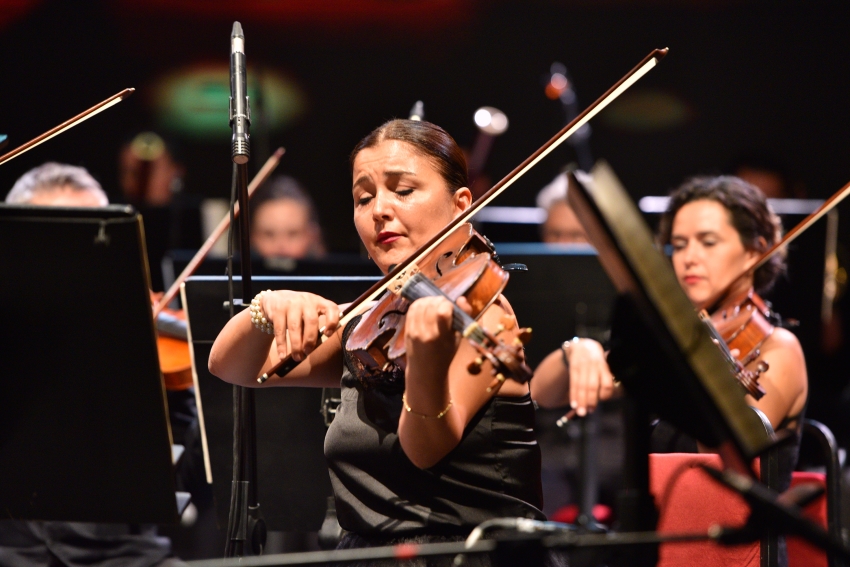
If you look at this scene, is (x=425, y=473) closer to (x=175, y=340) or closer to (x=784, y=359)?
(x=784, y=359)

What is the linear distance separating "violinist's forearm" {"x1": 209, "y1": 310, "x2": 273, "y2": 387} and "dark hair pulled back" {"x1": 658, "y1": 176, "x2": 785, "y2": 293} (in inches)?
55.3

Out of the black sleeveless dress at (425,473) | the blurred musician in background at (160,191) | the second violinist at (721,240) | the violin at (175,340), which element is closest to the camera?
the black sleeveless dress at (425,473)

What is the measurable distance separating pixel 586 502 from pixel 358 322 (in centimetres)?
185

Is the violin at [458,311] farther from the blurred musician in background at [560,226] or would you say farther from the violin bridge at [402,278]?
the blurred musician in background at [560,226]

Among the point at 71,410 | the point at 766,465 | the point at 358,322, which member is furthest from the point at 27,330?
the point at 766,465

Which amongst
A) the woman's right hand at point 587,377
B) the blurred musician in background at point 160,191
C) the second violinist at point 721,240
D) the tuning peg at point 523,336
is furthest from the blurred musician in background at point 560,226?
the tuning peg at point 523,336

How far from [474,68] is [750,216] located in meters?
3.23

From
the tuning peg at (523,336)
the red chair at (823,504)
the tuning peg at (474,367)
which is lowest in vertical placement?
the red chair at (823,504)

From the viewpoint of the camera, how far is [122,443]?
55.5 inches

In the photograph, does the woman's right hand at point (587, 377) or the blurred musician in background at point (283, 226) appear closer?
the woman's right hand at point (587, 377)

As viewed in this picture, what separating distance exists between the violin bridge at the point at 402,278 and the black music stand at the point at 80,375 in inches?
15.3

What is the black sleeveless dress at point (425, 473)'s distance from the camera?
1.41 metres

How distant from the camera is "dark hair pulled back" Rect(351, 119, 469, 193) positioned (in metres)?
1.61

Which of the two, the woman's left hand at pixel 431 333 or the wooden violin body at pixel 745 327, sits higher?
the woman's left hand at pixel 431 333
